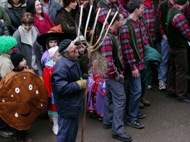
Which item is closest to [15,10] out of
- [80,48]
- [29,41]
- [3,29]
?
[3,29]

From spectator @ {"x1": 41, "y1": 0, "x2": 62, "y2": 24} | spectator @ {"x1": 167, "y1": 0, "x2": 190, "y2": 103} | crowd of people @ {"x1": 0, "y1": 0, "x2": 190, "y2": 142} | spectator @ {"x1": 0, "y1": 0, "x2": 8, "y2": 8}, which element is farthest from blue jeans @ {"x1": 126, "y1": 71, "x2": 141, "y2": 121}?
spectator @ {"x1": 0, "y1": 0, "x2": 8, "y2": 8}

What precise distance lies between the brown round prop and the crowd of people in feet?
0.05

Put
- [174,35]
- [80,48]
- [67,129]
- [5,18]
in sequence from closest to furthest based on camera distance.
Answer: [67,129], [80,48], [174,35], [5,18]

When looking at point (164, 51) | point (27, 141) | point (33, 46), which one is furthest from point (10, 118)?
point (164, 51)

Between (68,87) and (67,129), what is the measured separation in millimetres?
618

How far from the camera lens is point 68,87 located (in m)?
4.26

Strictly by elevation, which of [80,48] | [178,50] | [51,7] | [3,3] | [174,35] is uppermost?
[3,3]

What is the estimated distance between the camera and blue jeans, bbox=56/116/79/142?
4539 mm

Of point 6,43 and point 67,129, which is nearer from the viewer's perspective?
point 67,129

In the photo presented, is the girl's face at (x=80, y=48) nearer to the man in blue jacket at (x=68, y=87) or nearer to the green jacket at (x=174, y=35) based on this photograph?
the man in blue jacket at (x=68, y=87)

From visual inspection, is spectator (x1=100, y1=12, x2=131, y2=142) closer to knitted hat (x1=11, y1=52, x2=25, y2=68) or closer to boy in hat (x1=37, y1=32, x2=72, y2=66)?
boy in hat (x1=37, y1=32, x2=72, y2=66)

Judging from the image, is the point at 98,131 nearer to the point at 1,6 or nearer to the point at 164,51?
the point at 164,51

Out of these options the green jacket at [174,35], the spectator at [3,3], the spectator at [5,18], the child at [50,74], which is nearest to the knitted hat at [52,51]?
the child at [50,74]

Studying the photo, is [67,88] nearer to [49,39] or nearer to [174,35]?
[49,39]
